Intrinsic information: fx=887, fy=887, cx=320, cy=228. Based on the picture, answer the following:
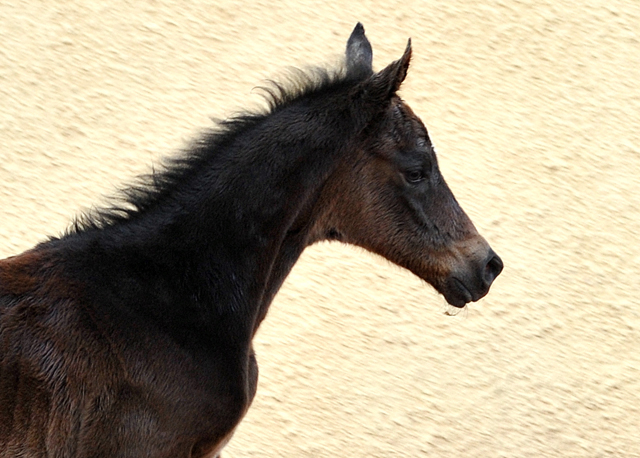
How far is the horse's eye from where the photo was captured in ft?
11.7

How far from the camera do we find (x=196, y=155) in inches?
136

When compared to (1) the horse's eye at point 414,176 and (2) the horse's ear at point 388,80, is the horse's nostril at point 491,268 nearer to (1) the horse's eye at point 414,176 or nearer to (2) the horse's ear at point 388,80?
(1) the horse's eye at point 414,176

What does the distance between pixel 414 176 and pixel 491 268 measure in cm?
54

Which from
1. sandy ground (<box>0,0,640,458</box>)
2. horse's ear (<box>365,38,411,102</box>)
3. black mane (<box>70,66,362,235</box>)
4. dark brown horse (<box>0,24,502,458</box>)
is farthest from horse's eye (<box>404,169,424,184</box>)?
sandy ground (<box>0,0,640,458</box>)

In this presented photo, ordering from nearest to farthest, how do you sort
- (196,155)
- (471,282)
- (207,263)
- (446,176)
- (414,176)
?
(207,263) < (196,155) < (414,176) < (471,282) < (446,176)

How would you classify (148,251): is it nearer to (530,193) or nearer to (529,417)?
(529,417)

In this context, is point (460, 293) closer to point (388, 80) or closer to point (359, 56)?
point (388, 80)

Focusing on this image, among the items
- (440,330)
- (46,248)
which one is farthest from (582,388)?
(46,248)

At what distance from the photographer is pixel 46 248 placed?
3.34 metres

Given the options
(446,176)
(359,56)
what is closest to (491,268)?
(359,56)

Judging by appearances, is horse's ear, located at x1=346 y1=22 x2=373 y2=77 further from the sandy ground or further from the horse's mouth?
the sandy ground

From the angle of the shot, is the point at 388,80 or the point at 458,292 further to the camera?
the point at 458,292

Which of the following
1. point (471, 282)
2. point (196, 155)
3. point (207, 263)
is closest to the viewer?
point (207, 263)

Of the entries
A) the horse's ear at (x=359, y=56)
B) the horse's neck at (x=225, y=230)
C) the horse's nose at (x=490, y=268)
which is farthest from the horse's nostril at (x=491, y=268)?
the horse's ear at (x=359, y=56)
